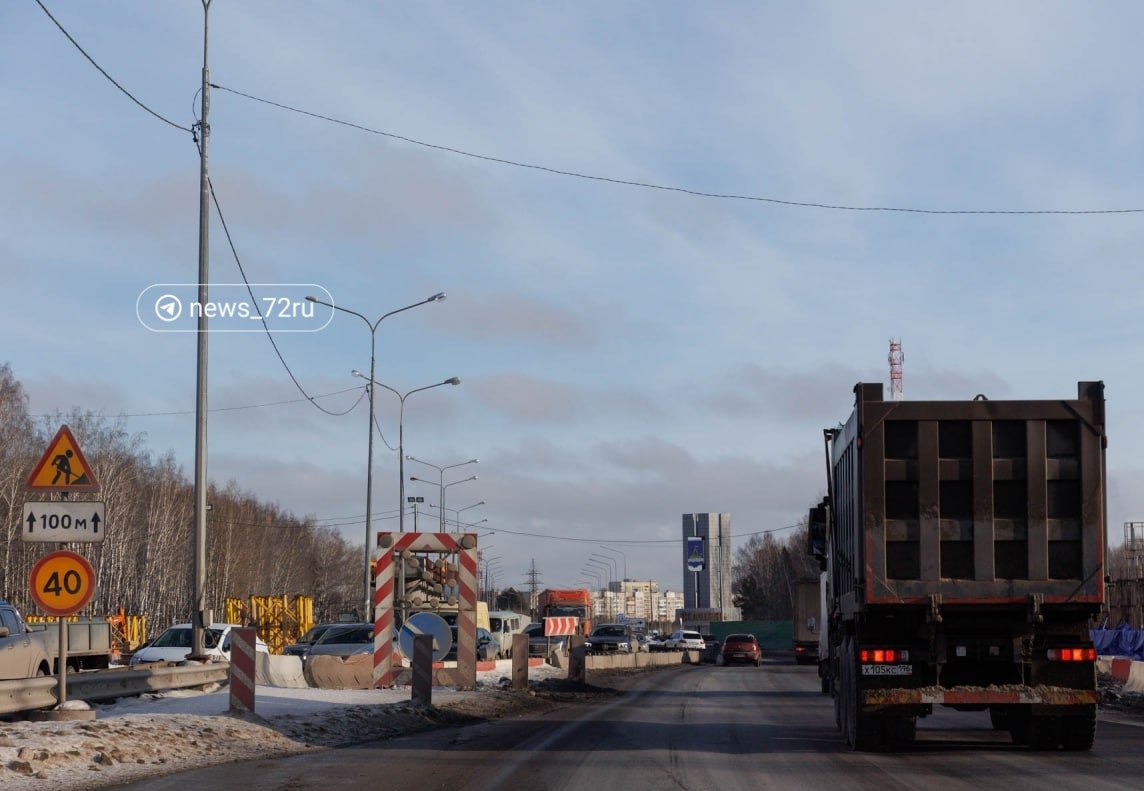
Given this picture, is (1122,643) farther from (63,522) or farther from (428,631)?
(63,522)

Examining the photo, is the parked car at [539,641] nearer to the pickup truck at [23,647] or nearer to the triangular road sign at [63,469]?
the pickup truck at [23,647]

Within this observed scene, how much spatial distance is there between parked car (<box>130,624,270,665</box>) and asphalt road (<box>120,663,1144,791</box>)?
44.7 feet

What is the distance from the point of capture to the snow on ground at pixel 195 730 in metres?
12.1

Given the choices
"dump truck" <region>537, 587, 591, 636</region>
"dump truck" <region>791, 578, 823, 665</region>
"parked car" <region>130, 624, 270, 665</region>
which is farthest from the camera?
"dump truck" <region>537, 587, 591, 636</region>

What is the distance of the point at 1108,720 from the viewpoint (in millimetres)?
21312

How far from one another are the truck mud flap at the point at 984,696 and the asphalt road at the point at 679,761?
58 cm

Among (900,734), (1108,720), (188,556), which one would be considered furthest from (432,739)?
(188,556)

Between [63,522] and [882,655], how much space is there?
922 centimetres

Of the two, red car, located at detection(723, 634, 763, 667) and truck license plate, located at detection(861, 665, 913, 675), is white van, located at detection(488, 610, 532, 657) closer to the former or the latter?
red car, located at detection(723, 634, 763, 667)

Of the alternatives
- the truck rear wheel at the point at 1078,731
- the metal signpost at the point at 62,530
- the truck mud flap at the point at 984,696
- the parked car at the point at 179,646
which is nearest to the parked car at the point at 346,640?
the parked car at the point at 179,646

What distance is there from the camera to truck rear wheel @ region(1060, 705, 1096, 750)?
48.8 ft

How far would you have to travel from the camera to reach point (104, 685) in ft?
61.6

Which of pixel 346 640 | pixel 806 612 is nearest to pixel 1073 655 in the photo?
pixel 346 640

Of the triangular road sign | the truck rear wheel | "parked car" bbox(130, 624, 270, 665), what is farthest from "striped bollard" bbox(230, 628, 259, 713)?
"parked car" bbox(130, 624, 270, 665)
